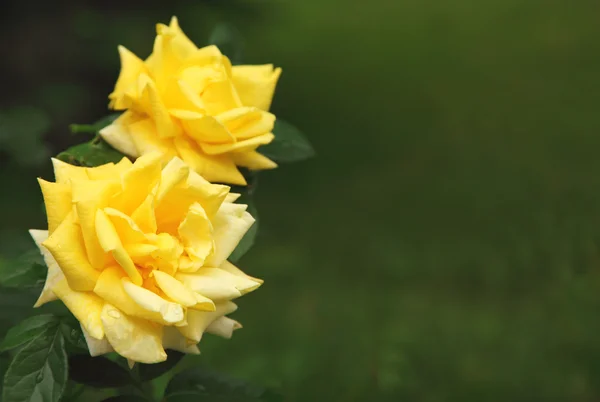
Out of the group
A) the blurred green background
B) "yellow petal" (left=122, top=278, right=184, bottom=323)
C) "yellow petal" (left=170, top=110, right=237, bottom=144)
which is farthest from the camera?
the blurred green background

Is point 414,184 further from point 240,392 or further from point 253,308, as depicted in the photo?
point 240,392

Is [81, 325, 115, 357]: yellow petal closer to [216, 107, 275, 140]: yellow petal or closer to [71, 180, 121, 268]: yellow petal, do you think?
[71, 180, 121, 268]: yellow petal

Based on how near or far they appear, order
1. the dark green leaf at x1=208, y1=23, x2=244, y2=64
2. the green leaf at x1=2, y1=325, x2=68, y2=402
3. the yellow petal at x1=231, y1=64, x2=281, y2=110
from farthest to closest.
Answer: the dark green leaf at x1=208, y1=23, x2=244, y2=64 < the yellow petal at x1=231, y1=64, x2=281, y2=110 < the green leaf at x1=2, y1=325, x2=68, y2=402

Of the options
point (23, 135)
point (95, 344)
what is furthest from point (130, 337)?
point (23, 135)

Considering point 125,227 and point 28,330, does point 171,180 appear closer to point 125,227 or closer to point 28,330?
point 125,227

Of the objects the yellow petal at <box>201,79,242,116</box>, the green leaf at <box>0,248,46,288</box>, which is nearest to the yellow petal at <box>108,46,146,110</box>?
the yellow petal at <box>201,79,242,116</box>

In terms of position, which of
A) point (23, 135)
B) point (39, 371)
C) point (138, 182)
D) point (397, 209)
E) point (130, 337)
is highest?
point (138, 182)

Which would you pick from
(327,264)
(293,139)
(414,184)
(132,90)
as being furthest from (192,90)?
(414,184)

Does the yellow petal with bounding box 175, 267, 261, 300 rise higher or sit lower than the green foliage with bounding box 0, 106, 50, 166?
higher
